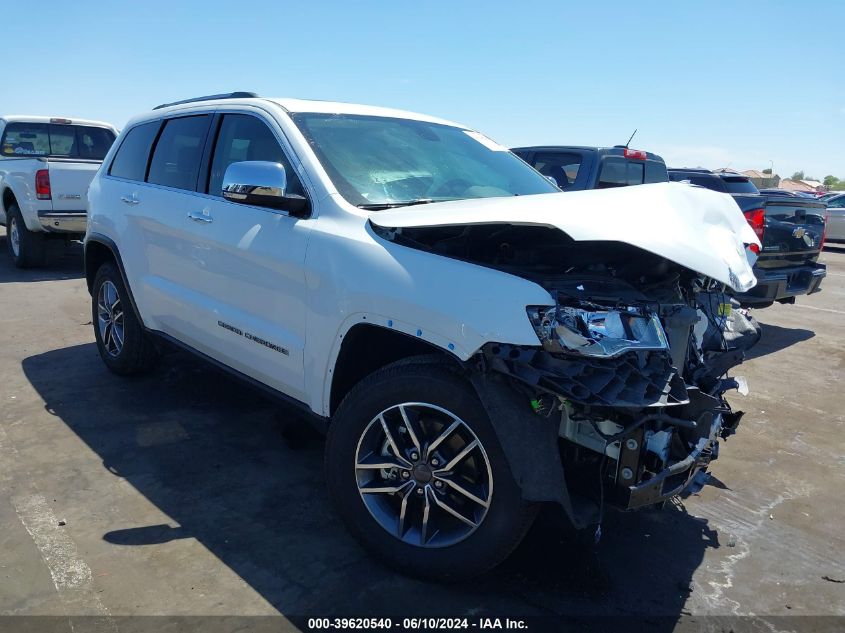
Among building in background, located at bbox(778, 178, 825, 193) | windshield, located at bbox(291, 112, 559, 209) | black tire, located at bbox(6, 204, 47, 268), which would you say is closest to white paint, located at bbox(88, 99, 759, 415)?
windshield, located at bbox(291, 112, 559, 209)

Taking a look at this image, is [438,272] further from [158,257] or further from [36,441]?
[36,441]

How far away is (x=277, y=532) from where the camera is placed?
334 centimetres

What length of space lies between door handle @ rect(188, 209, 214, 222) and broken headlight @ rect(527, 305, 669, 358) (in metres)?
2.23

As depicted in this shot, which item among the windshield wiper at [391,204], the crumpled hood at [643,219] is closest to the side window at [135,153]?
the windshield wiper at [391,204]

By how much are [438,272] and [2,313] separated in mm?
6634

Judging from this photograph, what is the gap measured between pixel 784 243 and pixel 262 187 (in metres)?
6.33

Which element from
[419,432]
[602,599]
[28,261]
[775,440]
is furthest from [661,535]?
[28,261]

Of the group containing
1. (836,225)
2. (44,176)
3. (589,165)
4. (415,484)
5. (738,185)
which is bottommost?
(415,484)

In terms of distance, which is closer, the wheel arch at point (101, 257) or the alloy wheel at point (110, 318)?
the wheel arch at point (101, 257)

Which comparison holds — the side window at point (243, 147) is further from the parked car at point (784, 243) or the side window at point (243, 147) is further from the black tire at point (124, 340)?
the parked car at point (784, 243)

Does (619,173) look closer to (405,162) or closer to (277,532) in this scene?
(405,162)

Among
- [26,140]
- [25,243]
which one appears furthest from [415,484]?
[26,140]

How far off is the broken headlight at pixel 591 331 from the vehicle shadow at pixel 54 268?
8427mm

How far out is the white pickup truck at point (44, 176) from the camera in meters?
9.73
